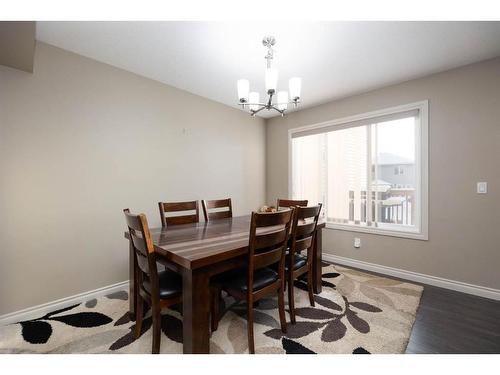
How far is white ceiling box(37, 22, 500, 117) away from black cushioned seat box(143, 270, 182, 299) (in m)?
1.92

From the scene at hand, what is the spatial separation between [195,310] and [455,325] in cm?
206

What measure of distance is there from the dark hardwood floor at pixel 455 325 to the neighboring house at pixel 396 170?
4.19 feet

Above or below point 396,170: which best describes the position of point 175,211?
below

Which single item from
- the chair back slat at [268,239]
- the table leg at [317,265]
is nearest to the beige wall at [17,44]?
the chair back slat at [268,239]

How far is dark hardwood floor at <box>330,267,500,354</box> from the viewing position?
153 cm

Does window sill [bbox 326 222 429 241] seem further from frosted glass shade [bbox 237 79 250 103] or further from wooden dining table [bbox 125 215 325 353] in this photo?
frosted glass shade [bbox 237 79 250 103]

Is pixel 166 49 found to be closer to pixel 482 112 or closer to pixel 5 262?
pixel 5 262

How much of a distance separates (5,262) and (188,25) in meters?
2.41

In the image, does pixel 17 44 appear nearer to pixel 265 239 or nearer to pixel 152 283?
pixel 152 283

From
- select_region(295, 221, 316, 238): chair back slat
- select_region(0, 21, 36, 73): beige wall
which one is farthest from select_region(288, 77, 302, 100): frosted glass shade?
select_region(0, 21, 36, 73): beige wall

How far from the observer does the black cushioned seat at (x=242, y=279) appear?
4.99ft

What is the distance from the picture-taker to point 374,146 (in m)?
3.06

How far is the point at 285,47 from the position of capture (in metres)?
2.04

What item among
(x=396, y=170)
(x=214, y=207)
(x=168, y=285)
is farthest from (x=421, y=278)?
(x=168, y=285)
